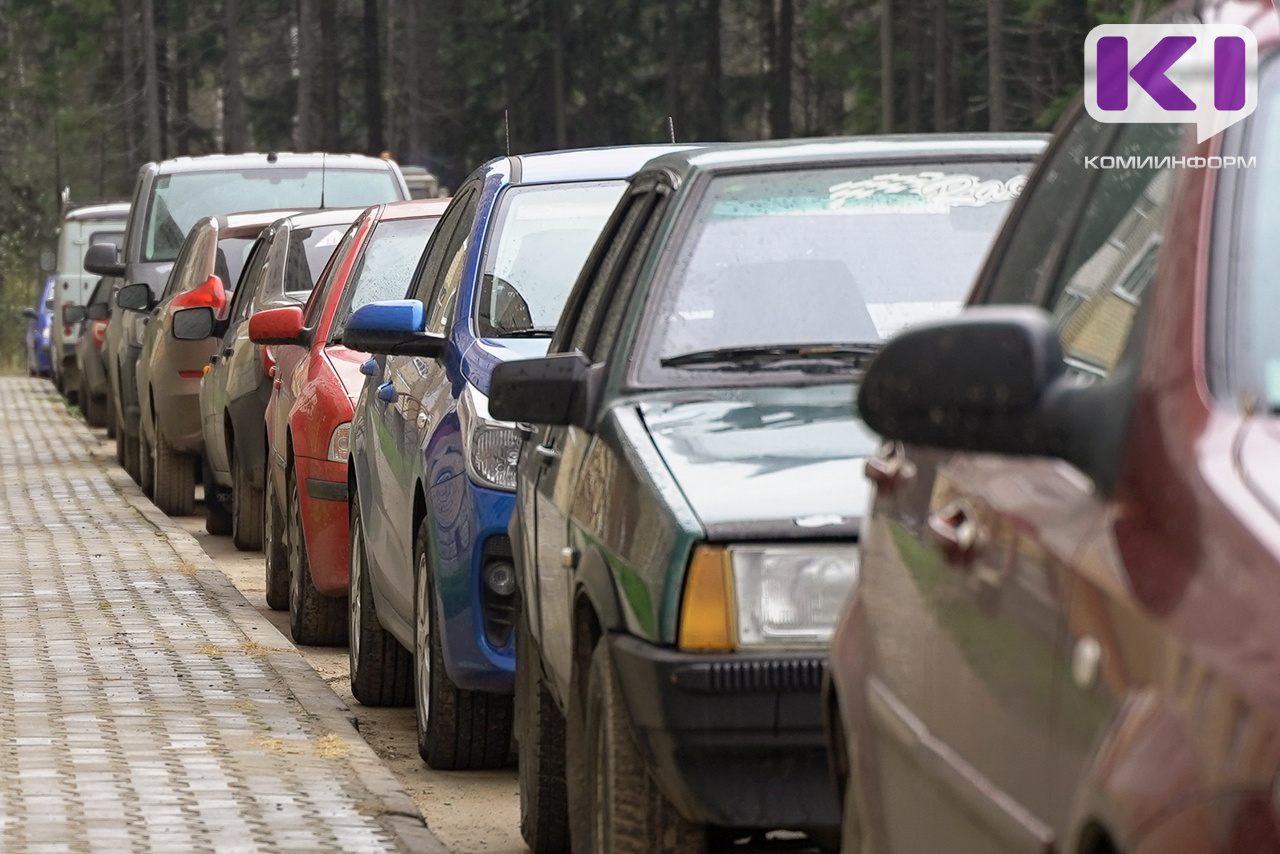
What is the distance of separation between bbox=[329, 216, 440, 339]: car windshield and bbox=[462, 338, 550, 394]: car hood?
2.91m

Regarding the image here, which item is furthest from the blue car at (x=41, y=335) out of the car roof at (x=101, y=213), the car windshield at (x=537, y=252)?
the car windshield at (x=537, y=252)

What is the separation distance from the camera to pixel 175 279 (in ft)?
56.0

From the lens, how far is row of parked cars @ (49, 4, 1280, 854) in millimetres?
2500

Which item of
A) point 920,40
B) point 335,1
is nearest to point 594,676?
point 920,40

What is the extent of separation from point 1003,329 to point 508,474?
4502mm

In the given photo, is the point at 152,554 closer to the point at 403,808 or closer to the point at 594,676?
the point at 403,808

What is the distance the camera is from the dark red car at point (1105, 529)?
90.5 inches

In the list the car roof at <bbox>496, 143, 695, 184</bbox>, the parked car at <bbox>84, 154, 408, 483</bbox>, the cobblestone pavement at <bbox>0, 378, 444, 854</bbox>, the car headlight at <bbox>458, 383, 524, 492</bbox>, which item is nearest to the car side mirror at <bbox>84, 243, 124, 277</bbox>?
the parked car at <bbox>84, 154, 408, 483</bbox>

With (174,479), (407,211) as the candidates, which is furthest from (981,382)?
(174,479)

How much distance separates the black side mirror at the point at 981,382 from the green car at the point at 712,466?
5.99ft

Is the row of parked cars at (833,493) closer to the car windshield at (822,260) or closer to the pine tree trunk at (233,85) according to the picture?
the car windshield at (822,260)

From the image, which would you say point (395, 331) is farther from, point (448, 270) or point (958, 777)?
point (958, 777)

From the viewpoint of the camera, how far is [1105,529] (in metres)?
2.63

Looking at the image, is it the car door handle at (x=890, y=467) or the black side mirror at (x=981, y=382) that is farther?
the car door handle at (x=890, y=467)
